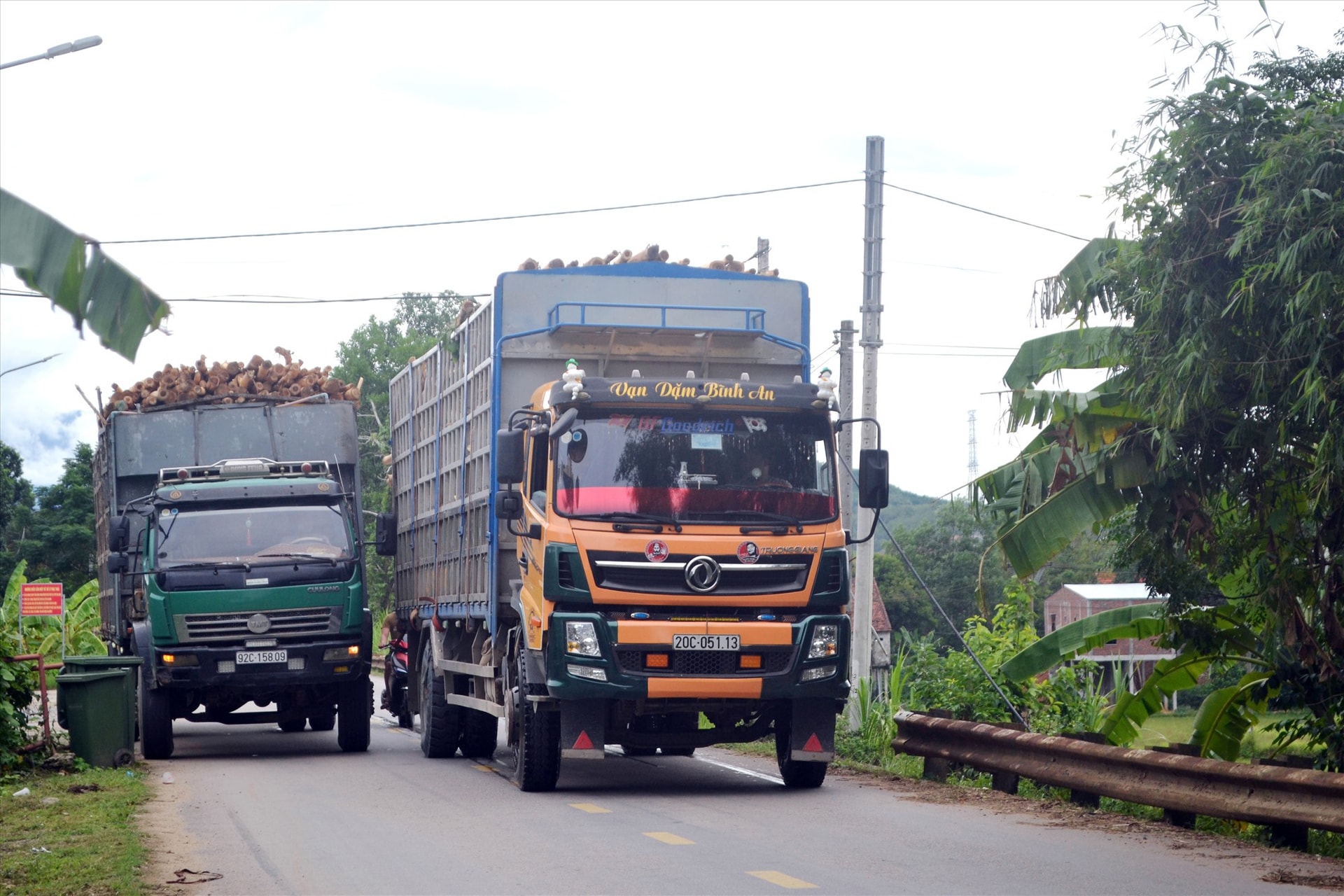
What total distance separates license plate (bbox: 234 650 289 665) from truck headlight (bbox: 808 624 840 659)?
6.33 meters

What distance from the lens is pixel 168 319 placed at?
23.0 feet

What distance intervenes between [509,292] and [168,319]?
6.31 meters

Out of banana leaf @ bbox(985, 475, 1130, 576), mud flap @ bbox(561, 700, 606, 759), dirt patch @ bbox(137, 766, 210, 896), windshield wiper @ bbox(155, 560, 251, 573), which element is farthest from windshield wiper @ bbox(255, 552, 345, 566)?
banana leaf @ bbox(985, 475, 1130, 576)

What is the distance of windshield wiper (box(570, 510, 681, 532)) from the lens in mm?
11391

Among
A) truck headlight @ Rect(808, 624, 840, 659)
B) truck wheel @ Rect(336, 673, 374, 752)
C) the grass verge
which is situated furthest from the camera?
truck wheel @ Rect(336, 673, 374, 752)

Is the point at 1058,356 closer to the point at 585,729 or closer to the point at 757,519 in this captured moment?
the point at 757,519

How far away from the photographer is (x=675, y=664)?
37.5 ft

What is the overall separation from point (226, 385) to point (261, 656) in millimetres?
3806

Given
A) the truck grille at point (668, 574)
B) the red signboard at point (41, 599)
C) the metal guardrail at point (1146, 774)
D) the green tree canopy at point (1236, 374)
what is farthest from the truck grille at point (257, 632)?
the red signboard at point (41, 599)

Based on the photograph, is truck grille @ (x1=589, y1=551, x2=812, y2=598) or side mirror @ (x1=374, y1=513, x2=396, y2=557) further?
side mirror @ (x1=374, y1=513, x2=396, y2=557)

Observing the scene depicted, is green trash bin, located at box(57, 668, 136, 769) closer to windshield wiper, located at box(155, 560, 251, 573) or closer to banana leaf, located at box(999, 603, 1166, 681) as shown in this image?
windshield wiper, located at box(155, 560, 251, 573)

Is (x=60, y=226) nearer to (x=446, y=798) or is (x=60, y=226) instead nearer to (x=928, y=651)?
(x=446, y=798)

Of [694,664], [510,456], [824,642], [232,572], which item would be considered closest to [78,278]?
[510,456]

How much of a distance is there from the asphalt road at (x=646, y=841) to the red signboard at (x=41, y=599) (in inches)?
509
